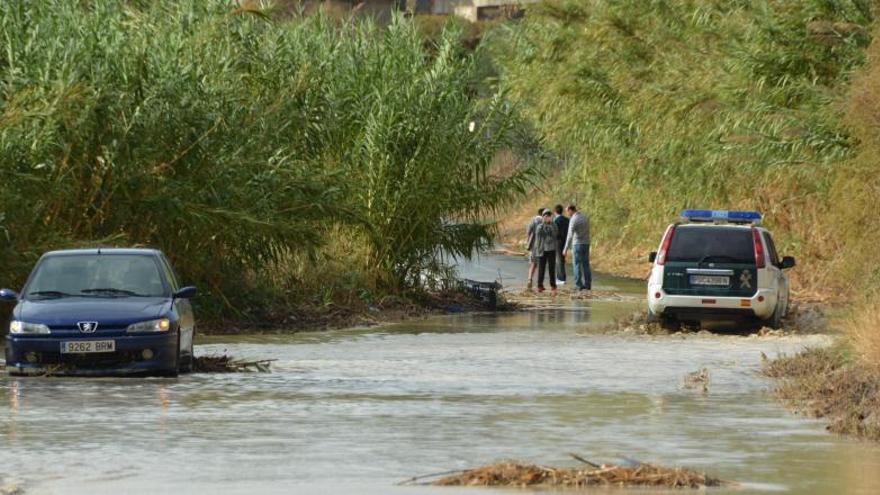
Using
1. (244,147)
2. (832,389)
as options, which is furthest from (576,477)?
(244,147)

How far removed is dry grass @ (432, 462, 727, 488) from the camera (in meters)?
12.1

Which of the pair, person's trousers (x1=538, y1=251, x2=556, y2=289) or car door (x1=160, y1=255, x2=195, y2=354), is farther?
person's trousers (x1=538, y1=251, x2=556, y2=289)

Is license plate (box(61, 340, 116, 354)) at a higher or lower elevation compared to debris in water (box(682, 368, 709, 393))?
higher

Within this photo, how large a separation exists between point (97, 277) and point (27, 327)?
1534 millimetres

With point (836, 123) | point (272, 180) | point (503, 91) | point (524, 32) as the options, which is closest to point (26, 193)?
point (272, 180)

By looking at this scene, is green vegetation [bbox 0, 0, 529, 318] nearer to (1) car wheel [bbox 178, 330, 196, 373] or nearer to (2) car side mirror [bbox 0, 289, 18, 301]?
(2) car side mirror [bbox 0, 289, 18, 301]

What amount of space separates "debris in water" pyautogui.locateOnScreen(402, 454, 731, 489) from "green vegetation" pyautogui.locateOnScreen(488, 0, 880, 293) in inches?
618

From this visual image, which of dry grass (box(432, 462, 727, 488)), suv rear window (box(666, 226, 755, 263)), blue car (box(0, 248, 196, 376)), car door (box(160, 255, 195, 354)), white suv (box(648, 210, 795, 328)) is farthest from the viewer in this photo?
suv rear window (box(666, 226, 755, 263))

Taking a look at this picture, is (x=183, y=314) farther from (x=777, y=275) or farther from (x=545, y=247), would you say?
(x=545, y=247)

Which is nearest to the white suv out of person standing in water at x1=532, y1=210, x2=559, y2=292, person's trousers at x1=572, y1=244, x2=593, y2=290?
person standing in water at x1=532, y1=210, x2=559, y2=292

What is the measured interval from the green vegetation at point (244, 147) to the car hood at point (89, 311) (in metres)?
5.20

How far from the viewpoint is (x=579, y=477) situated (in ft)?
40.2

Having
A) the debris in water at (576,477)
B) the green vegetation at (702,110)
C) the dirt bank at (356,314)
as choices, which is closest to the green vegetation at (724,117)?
the green vegetation at (702,110)

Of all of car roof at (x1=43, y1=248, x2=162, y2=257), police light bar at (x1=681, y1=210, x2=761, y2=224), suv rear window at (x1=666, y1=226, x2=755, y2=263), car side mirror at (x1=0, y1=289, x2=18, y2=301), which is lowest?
car side mirror at (x1=0, y1=289, x2=18, y2=301)
